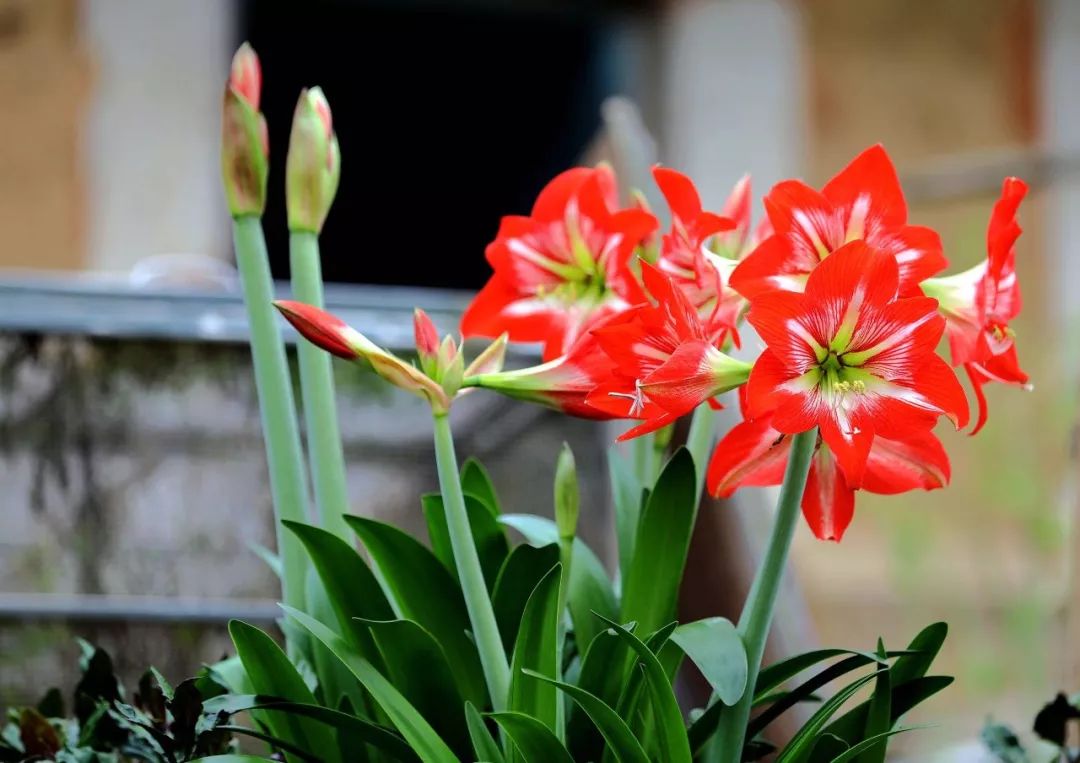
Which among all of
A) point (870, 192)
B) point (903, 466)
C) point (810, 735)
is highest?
point (870, 192)

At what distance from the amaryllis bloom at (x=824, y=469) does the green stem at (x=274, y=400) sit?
18cm

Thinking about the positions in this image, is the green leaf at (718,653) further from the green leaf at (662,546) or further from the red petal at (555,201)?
the red petal at (555,201)

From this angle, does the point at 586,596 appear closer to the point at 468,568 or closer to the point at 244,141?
the point at 468,568

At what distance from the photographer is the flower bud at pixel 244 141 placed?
21.5 inches

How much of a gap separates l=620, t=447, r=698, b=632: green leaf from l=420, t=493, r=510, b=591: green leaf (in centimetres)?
6

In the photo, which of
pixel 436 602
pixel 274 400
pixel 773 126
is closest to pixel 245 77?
pixel 274 400

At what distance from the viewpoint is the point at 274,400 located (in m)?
0.56

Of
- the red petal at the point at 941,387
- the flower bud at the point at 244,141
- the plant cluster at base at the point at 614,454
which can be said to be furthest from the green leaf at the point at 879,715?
the flower bud at the point at 244,141

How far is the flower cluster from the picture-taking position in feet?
1.48

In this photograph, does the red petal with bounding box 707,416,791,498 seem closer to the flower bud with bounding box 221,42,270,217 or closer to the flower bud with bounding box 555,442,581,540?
the flower bud with bounding box 555,442,581,540

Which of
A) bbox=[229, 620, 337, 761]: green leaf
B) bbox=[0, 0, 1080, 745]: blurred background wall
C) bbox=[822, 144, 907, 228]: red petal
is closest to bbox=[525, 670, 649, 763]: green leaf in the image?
bbox=[229, 620, 337, 761]: green leaf

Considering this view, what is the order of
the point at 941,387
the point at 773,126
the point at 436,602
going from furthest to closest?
the point at 773,126 → the point at 436,602 → the point at 941,387

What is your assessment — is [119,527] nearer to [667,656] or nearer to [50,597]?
[50,597]

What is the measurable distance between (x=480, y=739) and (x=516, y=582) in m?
0.08
